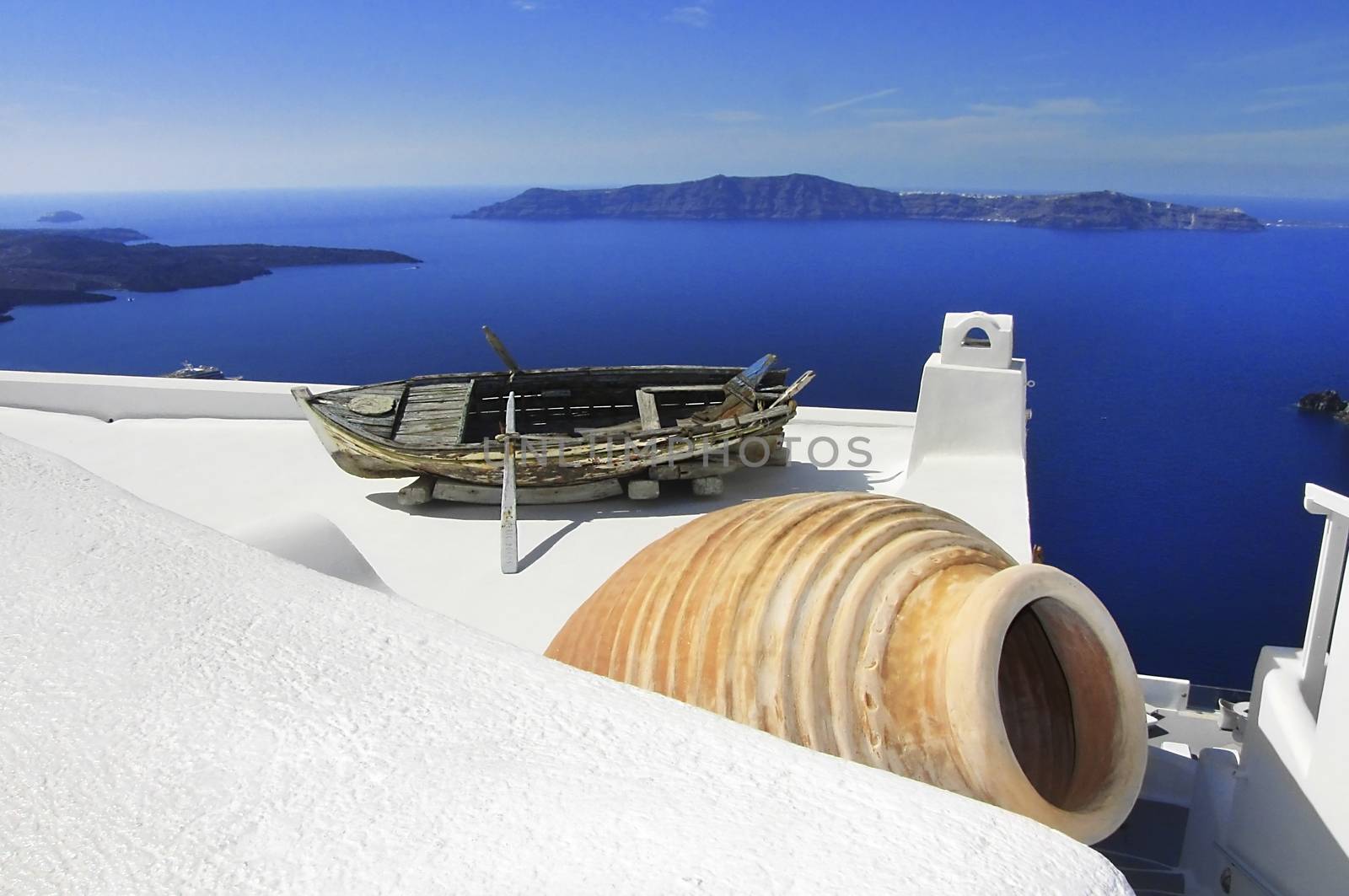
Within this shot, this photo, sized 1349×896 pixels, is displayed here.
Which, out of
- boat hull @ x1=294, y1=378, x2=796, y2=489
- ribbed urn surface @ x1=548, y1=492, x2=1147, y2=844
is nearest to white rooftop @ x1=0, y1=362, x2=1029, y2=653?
boat hull @ x1=294, y1=378, x2=796, y2=489

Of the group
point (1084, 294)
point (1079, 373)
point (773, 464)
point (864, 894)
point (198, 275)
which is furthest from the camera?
point (1084, 294)

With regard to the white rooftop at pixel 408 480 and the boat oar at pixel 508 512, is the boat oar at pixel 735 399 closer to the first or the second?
the white rooftop at pixel 408 480

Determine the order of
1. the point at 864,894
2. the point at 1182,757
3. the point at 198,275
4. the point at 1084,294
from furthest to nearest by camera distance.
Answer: the point at 1084,294 < the point at 198,275 < the point at 1182,757 < the point at 864,894

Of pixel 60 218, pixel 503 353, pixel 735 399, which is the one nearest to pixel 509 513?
pixel 735 399

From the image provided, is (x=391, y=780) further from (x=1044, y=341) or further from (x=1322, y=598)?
(x=1044, y=341)

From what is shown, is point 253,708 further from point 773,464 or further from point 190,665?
point 773,464

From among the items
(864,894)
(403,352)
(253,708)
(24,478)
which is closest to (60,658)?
(253,708)
